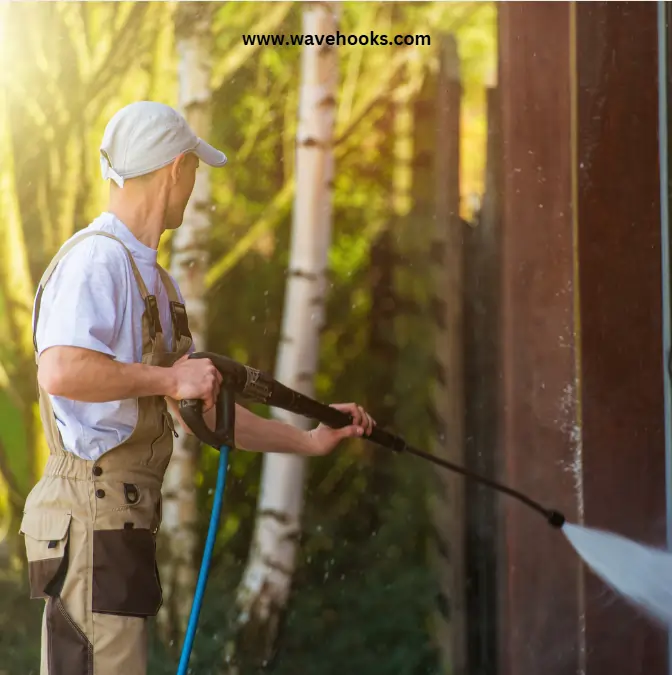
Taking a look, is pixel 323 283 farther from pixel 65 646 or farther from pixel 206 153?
pixel 65 646

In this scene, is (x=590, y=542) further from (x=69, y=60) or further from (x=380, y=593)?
(x=69, y=60)

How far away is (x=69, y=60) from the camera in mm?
4016

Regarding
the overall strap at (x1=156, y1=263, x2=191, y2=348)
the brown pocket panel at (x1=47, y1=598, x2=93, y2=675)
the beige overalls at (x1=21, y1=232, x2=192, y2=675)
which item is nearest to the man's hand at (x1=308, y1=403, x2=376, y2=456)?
the overall strap at (x1=156, y1=263, x2=191, y2=348)

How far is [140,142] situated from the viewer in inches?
108

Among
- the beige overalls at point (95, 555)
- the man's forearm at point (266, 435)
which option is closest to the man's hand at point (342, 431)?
the man's forearm at point (266, 435)

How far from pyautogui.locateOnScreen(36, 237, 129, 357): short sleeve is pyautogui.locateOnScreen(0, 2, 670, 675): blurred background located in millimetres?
1431

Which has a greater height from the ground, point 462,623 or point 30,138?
point 30,138

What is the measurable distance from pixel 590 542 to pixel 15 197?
248 cm

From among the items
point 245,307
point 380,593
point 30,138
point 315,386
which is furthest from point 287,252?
point 380,593

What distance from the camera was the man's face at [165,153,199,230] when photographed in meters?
2.81

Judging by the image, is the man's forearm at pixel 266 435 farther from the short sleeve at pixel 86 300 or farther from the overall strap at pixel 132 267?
the short sleeve at pixel 86 300

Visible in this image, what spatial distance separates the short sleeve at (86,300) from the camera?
8.08ft

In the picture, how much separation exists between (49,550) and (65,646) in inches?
9.1

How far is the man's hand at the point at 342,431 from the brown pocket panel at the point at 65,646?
36.5 inches
